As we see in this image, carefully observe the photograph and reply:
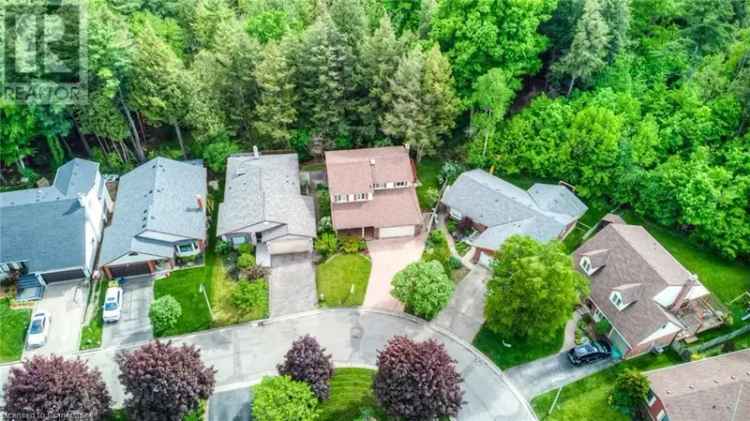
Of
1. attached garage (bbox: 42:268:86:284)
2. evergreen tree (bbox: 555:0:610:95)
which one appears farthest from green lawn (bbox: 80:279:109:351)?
evergreen tree (bbox: 555:0:610:95)

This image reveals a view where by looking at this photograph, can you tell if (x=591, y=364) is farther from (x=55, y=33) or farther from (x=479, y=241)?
(x=55, y=33)

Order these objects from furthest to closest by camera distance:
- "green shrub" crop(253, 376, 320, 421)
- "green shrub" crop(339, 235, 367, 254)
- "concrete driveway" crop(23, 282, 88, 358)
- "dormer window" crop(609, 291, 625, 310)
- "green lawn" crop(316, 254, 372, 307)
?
"green shrub" crop(339, 235, 367, 254) → "green lawn" crop(316, 254, 372, 307) → "concrete driveway" crop(23, 282, 88, 358) → "dormer window" crop(609, 291, 625, 310) → "green shrub" crop(253, 376, 320, 421)

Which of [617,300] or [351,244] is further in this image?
[351,244]

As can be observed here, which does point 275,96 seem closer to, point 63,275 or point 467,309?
point 63,275

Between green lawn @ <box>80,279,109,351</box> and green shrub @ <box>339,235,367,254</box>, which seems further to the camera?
green shrub @ <box>339,235,367,254</box>

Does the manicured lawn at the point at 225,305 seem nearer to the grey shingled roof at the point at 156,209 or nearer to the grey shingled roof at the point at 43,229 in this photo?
the grey shingled roof at the point at 156,209

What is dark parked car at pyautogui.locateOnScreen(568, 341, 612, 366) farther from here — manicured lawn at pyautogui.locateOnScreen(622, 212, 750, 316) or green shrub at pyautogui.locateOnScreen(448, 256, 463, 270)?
manicured lawn at pyautogui.locateOnScreen(622, 212, 750, 316)

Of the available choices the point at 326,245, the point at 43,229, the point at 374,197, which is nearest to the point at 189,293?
the point at 326,245
